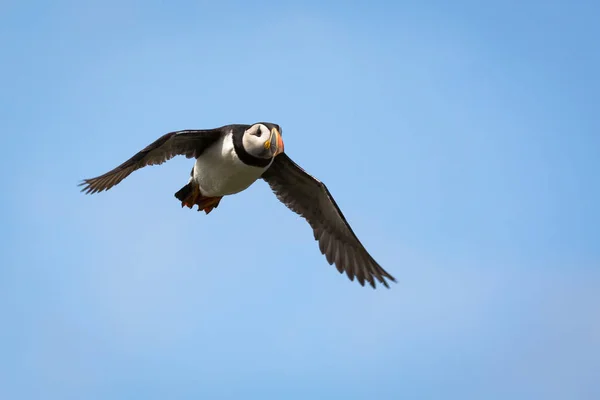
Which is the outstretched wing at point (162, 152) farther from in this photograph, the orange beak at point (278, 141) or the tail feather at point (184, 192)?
the orange beak at point (278, 141)

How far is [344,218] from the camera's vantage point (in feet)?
48.7

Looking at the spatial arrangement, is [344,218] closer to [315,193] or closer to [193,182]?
[315,193]

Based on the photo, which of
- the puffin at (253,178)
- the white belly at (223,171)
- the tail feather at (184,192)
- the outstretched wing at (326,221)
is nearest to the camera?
the puffin at (253,178)

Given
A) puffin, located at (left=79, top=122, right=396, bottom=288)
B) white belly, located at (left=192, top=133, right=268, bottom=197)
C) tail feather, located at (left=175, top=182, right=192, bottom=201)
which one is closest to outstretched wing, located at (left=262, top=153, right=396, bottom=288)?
puffin, located at (left=79, top=122, right=396, bottom=288)

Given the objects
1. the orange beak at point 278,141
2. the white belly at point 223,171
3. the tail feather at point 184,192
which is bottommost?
the orange beak at point 278,141

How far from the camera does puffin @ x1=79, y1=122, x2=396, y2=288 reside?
1284cm

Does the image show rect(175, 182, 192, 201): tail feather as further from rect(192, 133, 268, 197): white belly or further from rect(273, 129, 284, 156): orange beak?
rect(273, 129, 284, 156): orange beak

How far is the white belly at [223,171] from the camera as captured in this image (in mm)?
13031

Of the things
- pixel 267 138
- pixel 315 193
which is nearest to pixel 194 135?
pixel 267 138

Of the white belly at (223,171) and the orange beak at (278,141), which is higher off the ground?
the white belly at (223,171)

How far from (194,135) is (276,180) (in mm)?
2174

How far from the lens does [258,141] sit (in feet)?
41.2

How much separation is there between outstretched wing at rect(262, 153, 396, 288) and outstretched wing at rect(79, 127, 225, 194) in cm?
159

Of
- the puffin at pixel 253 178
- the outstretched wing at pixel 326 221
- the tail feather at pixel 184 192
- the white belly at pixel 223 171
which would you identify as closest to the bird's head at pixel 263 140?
the puffin at pixel 253 178
